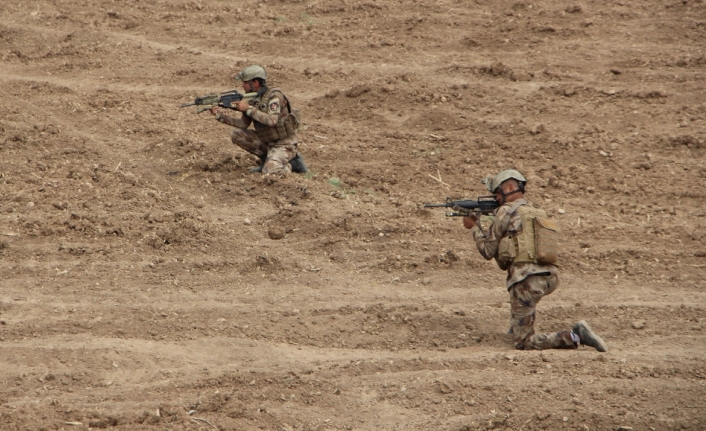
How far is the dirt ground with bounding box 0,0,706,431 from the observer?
6883 mm

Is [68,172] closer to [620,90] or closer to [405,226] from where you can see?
[405,226]

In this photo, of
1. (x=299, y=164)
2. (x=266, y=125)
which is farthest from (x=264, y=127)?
(x=299, y=164)

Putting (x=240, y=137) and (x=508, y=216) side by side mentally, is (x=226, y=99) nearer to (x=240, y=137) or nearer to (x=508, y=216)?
(x=240, y=137)

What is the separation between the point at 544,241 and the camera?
24.2 feet

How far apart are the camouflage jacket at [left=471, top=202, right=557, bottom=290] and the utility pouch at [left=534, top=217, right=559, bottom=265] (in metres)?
0.10

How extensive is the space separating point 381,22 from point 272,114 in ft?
17.1

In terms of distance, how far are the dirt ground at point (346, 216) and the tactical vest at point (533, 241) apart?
0.77 meters

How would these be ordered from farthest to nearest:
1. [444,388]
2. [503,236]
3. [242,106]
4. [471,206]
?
[242,106]
[471,206]
[503,236]
[444,388]

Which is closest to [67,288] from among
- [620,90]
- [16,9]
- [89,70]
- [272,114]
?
[272,114]

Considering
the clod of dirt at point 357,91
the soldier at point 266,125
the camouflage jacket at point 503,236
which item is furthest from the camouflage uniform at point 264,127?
the camouflage jacket at point 503,236

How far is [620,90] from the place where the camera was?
12.8 meters

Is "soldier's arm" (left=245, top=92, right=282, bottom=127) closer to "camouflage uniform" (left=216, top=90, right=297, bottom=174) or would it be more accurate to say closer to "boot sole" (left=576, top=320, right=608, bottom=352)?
"camouflage uniform" (left=216, top=90, right=297, bottom=174)

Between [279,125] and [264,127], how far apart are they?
0.19m

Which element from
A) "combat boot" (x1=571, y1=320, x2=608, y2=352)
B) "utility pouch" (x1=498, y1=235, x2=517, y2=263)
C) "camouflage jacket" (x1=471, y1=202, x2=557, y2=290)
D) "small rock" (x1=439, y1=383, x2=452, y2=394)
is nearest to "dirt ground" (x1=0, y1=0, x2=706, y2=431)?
"small rock" (x1=439, y1=383, x2=452, y2=394)
